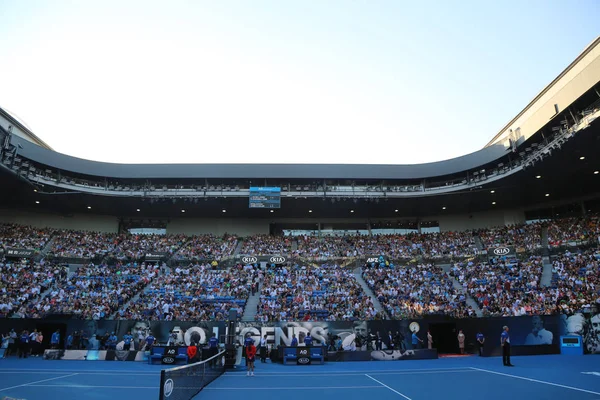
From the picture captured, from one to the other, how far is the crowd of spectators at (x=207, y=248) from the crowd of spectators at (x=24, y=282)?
448 inches

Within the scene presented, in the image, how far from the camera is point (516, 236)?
40906 millimetres

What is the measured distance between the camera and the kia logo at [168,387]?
29.2 ft

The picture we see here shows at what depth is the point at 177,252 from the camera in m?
43.6

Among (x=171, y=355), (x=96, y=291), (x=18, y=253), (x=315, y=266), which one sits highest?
(x=18, y=253)

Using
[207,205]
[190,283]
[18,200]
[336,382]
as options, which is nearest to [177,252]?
[207,205]

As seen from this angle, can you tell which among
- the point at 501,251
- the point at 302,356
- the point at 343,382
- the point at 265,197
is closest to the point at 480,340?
→ the point at 302,356

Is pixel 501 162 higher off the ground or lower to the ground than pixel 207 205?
higher

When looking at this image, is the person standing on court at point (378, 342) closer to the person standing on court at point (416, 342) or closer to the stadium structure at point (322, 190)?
the person standing on court at point (416, 342)

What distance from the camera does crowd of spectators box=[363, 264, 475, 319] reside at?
95.5ft

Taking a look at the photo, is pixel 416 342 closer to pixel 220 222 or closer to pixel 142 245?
pixel 220 222

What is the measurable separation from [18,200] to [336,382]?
142 feet

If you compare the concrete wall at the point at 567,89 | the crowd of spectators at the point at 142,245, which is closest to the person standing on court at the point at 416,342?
the concrete wall at the point at 567,89

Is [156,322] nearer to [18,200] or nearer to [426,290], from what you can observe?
[426,290]

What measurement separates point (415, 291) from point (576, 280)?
11.8 metres
